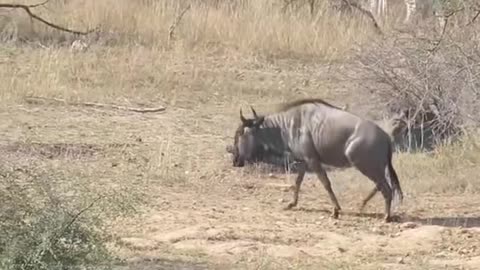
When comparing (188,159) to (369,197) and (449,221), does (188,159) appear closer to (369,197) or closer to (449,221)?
(369,197)

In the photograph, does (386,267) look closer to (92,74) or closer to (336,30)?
(92,74)

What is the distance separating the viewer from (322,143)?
1112 cm

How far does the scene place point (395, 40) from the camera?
45.1 ft

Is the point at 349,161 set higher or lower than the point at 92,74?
higher

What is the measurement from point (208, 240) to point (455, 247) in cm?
196

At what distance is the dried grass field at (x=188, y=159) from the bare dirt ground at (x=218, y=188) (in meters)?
0.02

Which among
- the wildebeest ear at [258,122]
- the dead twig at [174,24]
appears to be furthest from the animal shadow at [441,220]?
the dead twig at [174,24]

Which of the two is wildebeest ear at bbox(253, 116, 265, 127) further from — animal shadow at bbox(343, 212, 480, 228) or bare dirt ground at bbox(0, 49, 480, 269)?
animal shadow at bbox(343, 212, 480, 228)

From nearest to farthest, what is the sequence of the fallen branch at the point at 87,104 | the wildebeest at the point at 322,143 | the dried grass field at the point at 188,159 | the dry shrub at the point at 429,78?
the dried grass field at the point at 188,159 < the wildebeest at the point at 322,143 < the dry shrub at the point at 429,78 < the fallen branch at the point at 87,104

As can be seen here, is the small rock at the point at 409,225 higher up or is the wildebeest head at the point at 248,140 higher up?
the wildebeest head at the point at 248,140

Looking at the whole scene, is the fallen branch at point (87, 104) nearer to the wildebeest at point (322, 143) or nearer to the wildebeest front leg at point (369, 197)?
the wildebeest at point (322, 143)

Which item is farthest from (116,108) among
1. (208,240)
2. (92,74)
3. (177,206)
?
(208,240)

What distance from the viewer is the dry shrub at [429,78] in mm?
12609

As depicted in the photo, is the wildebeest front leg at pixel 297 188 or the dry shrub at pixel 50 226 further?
the wildebeest front leg at pixel 297 188
